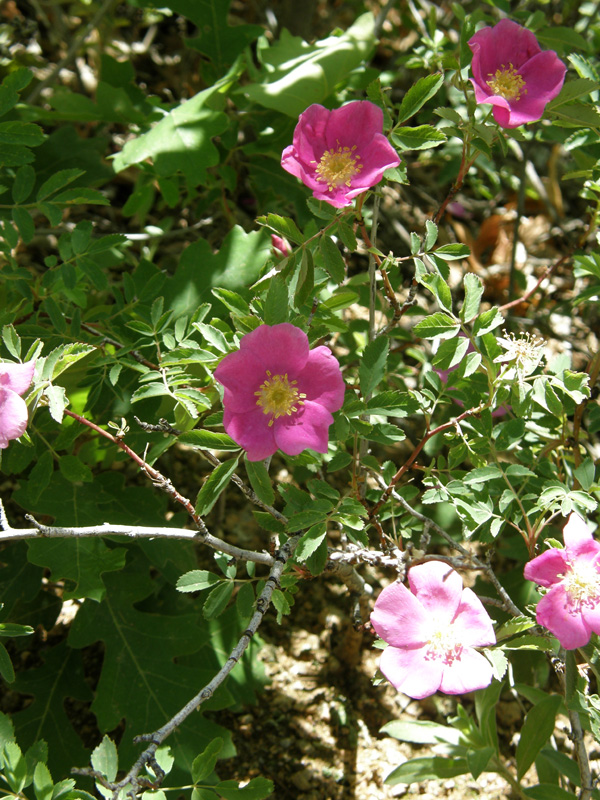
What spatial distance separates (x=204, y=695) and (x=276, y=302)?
0.62 meters

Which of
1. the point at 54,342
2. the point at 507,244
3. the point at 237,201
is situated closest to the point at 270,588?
the point at 54,342

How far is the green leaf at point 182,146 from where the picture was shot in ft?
5.75

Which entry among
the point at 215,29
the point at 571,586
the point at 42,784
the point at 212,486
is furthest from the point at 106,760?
the point at 215,29

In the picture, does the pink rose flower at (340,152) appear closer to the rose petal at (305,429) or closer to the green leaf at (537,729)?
the rose petal at (305,429)

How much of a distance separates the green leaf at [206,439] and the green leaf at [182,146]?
85 cm

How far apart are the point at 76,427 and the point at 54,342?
200 millimetres

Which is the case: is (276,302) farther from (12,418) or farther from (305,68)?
(305,68)

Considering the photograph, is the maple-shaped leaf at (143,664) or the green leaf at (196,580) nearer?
the green leaf at (196,580)

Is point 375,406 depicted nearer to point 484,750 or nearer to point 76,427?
point 76,427

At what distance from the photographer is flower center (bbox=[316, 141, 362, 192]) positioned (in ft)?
4.13

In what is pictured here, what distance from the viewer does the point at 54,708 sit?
1.62 m

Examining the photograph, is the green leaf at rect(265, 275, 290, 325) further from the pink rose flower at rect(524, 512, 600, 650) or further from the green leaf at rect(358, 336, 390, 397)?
the pink rose flower at rect(524, 512, 600, 650)

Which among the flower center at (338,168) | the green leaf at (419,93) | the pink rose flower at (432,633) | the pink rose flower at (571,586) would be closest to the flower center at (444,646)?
the pink rose flower at (432,633)

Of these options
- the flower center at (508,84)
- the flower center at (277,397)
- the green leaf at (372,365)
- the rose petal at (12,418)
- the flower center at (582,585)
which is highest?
the flower center at (508,84)
